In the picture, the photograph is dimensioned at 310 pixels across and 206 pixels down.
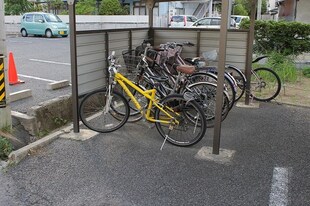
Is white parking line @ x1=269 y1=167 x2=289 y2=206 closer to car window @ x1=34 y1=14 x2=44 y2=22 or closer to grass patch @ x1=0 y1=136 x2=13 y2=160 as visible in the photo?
grass patch @ x1=0 y1=136 x2=13 y2=160

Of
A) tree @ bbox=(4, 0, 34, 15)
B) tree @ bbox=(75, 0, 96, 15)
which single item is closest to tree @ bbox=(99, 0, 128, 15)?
tree @ bbox=(75, 0, 96, 15)

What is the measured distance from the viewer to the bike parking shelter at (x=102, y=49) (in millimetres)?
3830

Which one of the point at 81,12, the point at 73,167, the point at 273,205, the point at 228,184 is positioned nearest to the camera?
the point at 273,205

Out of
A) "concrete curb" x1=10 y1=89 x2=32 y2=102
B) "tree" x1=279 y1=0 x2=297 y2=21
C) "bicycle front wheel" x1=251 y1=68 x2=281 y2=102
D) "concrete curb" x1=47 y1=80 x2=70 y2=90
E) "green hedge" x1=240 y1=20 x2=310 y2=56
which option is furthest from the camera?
"tree" x1=279 y1=0 x2=297 y2=21

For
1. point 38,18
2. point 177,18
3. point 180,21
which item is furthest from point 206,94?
point 177,18

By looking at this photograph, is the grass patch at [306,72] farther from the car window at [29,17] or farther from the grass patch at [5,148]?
the car window at [29,17]

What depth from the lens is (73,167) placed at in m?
3.74

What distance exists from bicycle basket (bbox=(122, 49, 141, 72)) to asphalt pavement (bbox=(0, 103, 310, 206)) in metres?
1.27

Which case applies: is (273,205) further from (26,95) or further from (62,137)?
(26,95)

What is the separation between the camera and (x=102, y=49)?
18.3 feet

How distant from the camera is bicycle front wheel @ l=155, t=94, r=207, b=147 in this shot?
167 inches

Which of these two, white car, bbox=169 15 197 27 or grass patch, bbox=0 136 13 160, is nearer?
grass patch, bbox=0 136 13 160

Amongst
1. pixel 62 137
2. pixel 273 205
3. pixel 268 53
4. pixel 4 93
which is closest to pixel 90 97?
pixel 62 137

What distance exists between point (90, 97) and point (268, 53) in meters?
6.55
